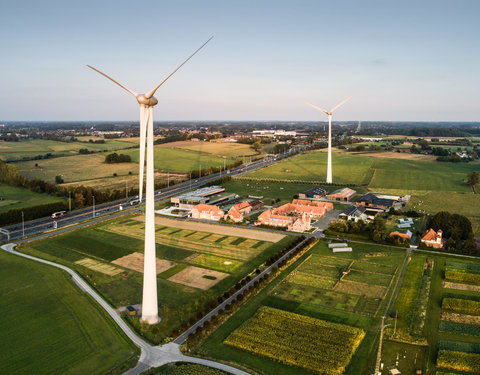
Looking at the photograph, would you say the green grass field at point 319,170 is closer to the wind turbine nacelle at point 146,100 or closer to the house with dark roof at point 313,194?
the house with dark roof at point 313,194

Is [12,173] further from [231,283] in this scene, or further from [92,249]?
Answer: [231,283]

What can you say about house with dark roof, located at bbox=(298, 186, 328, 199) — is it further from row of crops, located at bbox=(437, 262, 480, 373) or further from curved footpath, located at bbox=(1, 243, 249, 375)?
curved footpath, located at bbox=(1, 243, 249, 375)

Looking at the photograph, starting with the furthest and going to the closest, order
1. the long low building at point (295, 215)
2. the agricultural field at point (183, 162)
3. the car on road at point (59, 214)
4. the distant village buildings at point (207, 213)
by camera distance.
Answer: the agricultural field at point (183, 162) < the car on road at point (59, 214) < the distant village buildings at point (207, 213) < the long low building at point (295, 215)

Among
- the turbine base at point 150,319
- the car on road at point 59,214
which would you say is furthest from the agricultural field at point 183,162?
the turbine base at point 150,319

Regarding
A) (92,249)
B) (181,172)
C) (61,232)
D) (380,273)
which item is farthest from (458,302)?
(181,172)

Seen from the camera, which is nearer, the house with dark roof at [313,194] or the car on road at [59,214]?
the car on road at [59,214]

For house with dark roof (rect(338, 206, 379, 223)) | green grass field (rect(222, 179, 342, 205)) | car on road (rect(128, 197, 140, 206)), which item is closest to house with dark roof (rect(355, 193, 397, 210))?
house with dark roof (rect(338, 206, 379, 223))
